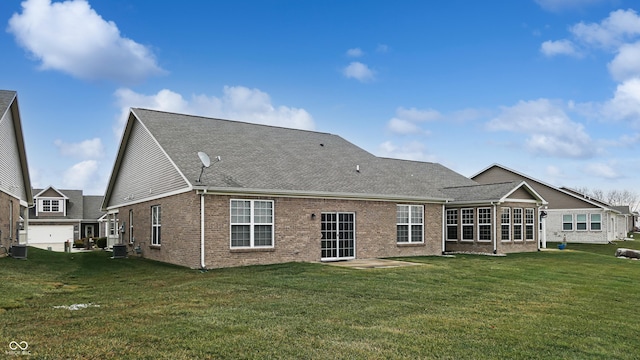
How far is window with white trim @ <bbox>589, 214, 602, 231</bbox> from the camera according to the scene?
131 ft

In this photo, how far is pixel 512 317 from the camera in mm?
9430

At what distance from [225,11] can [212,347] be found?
16.5m

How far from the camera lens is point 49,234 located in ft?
145

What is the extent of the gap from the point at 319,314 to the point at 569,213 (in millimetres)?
38738

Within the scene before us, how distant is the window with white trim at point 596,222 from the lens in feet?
131

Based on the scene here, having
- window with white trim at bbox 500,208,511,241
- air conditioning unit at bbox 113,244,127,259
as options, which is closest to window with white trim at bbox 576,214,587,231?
window with white trim at bbox 500,208,511,241

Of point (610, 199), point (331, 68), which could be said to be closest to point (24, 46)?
point (331, 68)

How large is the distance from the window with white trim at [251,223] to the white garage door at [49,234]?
3195 centimetres

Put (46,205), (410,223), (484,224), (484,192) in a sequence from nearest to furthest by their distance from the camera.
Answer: (410,223)
(484,224)
(484,192)
(46,205)

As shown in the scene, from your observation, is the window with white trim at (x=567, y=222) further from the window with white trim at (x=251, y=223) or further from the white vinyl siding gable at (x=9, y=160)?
the white vinyl siding gable at (x=9, y=160)

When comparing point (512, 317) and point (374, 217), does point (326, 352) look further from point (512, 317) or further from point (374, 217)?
point (374, 217)

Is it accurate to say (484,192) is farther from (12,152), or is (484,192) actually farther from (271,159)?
(12,152)

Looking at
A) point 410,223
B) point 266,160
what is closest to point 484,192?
point 410,223

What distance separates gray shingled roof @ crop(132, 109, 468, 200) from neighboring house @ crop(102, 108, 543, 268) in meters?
0.06
